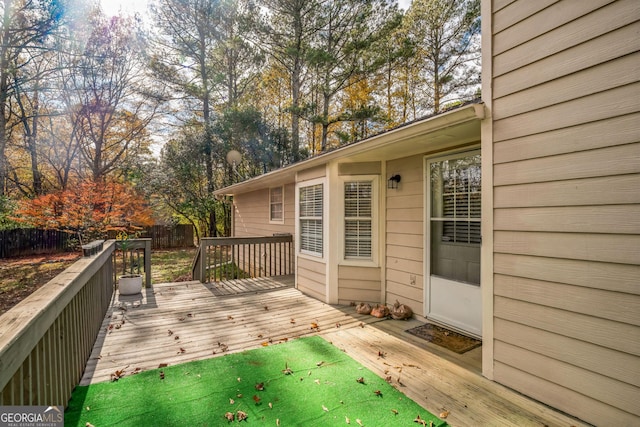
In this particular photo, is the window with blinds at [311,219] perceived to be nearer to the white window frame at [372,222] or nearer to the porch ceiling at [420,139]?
the white window frame at [372,222]

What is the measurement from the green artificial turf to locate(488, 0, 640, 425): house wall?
1004 mm

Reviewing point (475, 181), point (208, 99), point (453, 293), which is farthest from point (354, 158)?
point (208, 99)

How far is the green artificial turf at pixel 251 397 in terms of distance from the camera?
213 centimetres

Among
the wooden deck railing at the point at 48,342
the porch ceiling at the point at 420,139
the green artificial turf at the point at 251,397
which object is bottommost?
the green artificial turf at the point at 251,397

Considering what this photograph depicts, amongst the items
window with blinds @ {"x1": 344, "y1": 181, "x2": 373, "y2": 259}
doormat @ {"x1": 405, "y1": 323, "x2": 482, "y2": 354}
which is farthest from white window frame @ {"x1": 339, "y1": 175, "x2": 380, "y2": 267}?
doormat @ {"x1": 405, "y1": 323, "x2": 482, "y2": 354}

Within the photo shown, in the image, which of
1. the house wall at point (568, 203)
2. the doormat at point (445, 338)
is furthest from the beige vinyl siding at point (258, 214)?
the house wall at point (568, 203)

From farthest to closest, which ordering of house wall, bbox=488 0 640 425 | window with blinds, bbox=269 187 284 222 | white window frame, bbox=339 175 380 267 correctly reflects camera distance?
window with blinds, bbox=269 187 284 222, white window frame, bbox=339 175 380 267, house wall, bbox=488 0 640 425

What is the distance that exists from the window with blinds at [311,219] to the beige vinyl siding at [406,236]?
120cm

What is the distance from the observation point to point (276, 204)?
8.43 meters

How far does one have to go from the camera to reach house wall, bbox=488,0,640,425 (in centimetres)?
191

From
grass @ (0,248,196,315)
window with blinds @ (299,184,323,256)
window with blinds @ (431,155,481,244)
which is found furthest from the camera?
grass @ (0,248,196,315)

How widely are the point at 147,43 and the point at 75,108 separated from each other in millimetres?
4495

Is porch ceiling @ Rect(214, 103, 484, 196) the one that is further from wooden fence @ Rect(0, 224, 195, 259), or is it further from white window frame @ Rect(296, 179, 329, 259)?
wooden fence @ Rect(0, 224, 195, 259)

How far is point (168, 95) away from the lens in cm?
1534
